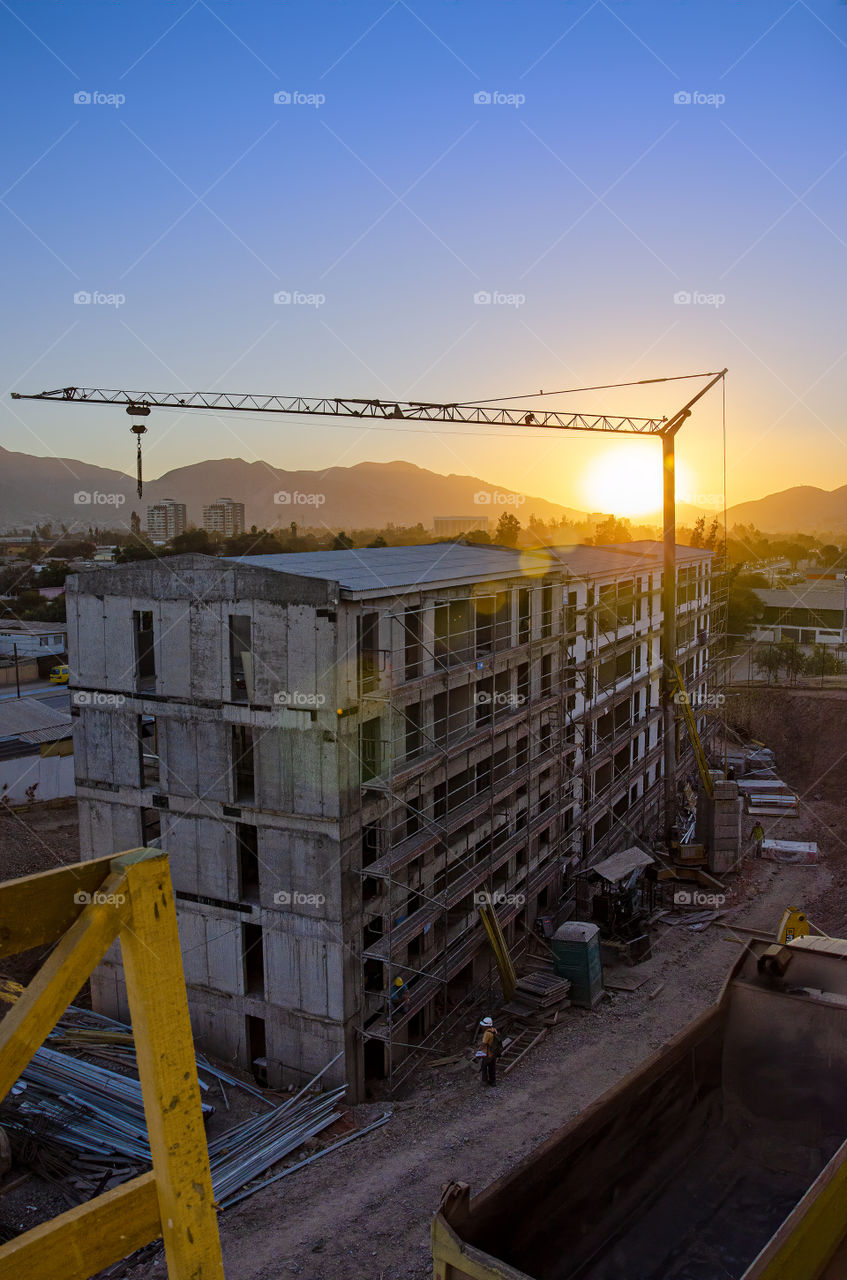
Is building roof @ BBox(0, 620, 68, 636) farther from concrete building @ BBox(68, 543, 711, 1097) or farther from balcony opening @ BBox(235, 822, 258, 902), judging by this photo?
balcony opening @ BBox(235, 822, 258, 902)

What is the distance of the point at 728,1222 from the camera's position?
35.6 ft

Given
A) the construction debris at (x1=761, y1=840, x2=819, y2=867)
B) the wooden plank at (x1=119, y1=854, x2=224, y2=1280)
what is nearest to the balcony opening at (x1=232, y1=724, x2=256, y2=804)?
the wooden plank at (x1=119, y1=854, x2=224, y2=1280)

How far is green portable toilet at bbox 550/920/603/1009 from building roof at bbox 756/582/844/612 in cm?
6390

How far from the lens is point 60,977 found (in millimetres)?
4621

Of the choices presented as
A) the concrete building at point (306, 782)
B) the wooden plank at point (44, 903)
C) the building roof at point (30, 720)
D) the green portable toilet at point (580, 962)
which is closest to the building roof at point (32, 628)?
the building roof at point (30, 720)

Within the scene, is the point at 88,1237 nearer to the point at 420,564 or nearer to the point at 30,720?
the point at 420,564

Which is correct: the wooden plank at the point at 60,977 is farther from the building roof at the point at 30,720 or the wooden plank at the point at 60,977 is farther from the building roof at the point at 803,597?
the building roof at the point at 803,597

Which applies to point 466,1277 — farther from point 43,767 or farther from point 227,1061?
point 43,767

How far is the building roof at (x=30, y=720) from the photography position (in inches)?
1384

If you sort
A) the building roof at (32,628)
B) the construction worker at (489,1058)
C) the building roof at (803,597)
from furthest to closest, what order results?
the building roof at (803,597)
the building roof at (32,628)
the construction worker at (489,1058)

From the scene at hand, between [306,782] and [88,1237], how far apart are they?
12221 mm

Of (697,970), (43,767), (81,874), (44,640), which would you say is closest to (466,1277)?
(81,874)

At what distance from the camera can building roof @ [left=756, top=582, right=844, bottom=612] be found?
77.8m

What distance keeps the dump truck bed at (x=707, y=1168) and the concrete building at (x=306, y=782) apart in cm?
697
